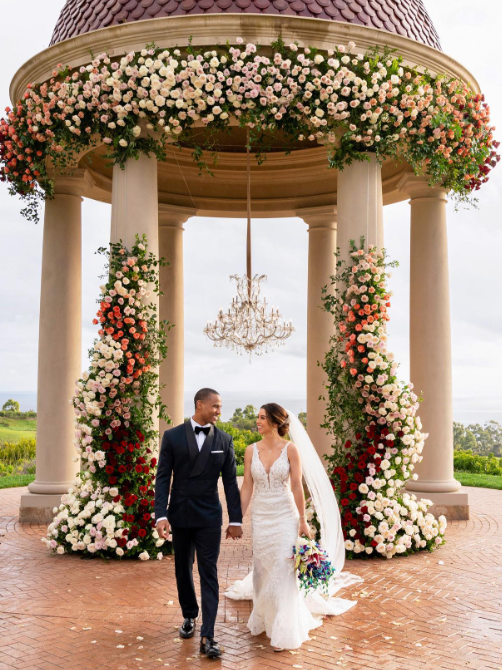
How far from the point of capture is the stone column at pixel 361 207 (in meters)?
12.1

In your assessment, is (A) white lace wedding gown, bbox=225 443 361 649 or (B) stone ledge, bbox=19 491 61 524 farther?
(B) stone ledge, bbox=19 491 61 524

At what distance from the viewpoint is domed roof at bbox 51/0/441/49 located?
12.0 m

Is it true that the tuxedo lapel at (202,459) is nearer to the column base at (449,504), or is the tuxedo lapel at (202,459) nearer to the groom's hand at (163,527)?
the groom's hand at (163,527)

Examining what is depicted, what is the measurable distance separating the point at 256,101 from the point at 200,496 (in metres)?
6.70

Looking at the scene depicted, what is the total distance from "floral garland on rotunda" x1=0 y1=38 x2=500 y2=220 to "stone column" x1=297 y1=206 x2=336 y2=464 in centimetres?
608

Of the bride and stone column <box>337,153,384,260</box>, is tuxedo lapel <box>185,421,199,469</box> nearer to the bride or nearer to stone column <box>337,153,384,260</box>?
the bride

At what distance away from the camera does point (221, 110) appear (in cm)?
1146

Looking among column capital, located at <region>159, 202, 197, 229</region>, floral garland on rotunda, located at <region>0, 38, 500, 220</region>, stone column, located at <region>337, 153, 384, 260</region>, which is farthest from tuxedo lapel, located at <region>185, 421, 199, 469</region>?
column capital, located at <region>159, 202, 197, 229</region>

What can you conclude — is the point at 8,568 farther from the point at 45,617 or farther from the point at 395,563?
the point at 395,563

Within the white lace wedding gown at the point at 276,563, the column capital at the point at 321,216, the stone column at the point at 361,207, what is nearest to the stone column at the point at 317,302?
the column capital at the point at 321,216

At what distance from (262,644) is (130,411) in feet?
15.9

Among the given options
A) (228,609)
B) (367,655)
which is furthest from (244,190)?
(367,655)

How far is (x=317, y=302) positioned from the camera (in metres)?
18.6

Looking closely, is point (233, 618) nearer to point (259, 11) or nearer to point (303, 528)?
point (303, 528)
